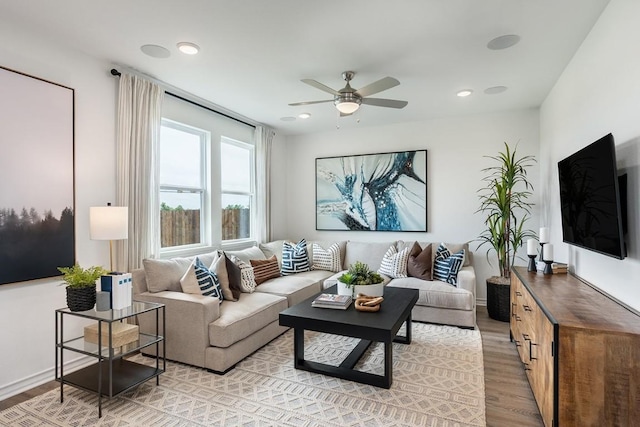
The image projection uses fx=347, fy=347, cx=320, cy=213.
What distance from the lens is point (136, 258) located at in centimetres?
329

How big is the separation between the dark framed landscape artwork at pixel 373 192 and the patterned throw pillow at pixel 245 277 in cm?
217

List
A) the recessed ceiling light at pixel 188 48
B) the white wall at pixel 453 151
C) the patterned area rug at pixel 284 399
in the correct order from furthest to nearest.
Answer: the white wall at pixel 453 151 → the recessed ceiling light at pixel 188 48 → the patterned area rug at pixel 284 399

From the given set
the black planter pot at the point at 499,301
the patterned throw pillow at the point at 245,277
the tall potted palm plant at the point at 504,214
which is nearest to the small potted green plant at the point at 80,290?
the patterned throw pillow at the point at 245,277

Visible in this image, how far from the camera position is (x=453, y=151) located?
4.95 meters

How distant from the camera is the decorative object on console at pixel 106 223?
2.63m

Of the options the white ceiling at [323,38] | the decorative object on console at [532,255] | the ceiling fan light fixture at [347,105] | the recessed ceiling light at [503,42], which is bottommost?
the decorative object on console at [532,255]

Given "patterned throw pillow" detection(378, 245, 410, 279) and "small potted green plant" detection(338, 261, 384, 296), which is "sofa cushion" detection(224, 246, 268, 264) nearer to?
"small potted green plant" detection(338, 261, 384, 296)

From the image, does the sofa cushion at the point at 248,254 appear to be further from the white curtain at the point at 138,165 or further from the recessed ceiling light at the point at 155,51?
the recessed ceiling light at the point at 155,51

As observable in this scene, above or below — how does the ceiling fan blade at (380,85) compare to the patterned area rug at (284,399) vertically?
above

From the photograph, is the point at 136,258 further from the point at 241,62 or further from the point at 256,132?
the point at 256,132

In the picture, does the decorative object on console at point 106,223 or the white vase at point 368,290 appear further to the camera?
the white vase at point 368,290

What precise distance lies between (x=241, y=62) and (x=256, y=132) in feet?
6.85

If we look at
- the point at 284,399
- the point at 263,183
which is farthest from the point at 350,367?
the point at 263,183

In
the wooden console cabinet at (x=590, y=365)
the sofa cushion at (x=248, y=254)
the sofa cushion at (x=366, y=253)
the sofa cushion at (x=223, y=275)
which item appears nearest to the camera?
the wooden console cabinet at (x=590, y=365)
